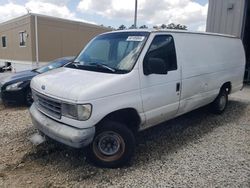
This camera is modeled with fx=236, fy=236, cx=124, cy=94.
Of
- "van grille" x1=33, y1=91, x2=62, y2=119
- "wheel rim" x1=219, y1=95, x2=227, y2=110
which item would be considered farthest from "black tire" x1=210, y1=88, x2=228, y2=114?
"van grille" x1=33, y1=91, x2=62, y2=119

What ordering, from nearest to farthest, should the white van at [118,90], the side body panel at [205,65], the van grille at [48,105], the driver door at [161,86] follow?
the white van at [118,90]
the van grille at [48,105]
the driver door at [161,86]
the side body panel at [205,65]

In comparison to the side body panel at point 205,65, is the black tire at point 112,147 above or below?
below

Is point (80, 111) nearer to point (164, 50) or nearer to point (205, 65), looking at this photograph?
point (164, 50)

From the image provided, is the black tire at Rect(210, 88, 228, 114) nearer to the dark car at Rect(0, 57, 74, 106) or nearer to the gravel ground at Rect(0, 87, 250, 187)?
the gravel ground at Rect(0, 87, 250, 187)

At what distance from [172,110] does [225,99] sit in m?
2.72

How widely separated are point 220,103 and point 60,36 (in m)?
15.8

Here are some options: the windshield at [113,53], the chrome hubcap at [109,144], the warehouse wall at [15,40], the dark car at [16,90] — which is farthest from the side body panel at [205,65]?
the warehouse wall at [15,40]

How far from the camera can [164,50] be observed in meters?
4.07

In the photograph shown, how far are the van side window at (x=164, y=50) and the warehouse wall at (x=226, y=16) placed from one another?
7.84m

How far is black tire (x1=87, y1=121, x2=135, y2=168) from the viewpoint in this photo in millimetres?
3357

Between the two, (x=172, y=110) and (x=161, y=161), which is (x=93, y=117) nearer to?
(x=161, y=161)

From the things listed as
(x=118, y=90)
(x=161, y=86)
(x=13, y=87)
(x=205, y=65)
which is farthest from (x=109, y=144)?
(x=13, y=87)

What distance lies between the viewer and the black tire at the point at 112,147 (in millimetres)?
3357

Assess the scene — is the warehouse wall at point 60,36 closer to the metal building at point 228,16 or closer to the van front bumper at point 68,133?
the metal building at point 228,16
